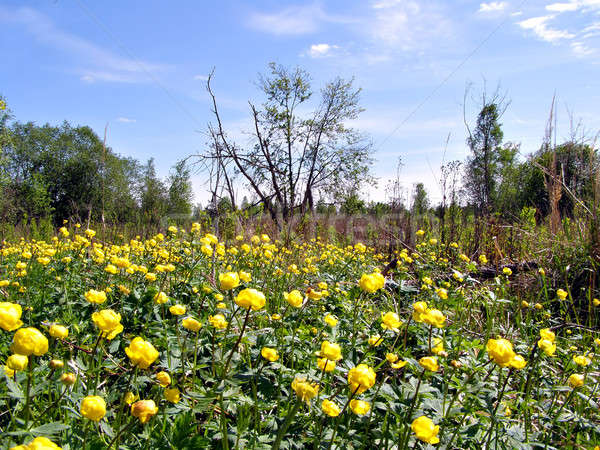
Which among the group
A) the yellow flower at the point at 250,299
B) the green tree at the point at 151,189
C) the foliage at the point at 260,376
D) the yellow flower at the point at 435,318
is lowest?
the foliage at the point at 260,376

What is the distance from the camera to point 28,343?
0.69m

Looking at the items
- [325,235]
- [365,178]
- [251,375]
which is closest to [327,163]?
[365,178]

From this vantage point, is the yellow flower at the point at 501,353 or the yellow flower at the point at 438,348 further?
the yellow flower at the point at 438,348

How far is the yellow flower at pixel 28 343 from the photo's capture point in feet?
2.21

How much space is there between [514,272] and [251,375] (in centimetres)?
351

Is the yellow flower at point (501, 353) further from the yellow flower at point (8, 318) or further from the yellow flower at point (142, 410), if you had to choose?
the yellow flower at point (8, 318)

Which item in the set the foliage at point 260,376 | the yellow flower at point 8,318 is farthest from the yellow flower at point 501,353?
the yellow flower at point 8,318

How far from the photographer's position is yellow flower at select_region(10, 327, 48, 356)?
0.67m

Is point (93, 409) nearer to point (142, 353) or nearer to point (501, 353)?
point (142, 353)

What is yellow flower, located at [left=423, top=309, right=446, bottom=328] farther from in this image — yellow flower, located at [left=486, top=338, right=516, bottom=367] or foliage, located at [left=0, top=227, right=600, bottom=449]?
yellow flower, located at [left=486, top=338, right=516, bottom=367]

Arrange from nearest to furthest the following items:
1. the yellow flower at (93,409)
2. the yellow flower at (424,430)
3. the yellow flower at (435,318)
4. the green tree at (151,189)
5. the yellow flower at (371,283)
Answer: the yellow flower at (93,409), the yellow flower at (424,430), the yellow flower at (435,318), the yellow flower at (371,283), the green tree at (151,189)

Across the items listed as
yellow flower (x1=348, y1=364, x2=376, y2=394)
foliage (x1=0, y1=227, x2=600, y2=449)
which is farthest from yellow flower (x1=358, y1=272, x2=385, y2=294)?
yellow flower (x1=348, y1=364, x2=376, y2=394)

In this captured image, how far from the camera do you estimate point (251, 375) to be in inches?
43.7

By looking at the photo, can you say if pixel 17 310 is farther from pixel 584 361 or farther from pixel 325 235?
pixel 325 235
